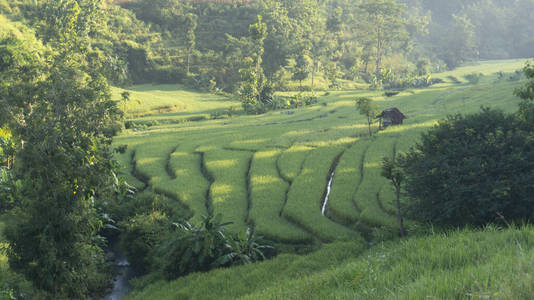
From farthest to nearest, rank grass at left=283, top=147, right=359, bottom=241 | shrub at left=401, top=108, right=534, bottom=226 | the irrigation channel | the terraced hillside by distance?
the terraced hillside < grass at left=283, top=147, right=359, bottom=241 < the irrigation channel < shrub at left=401, top=108, right=534, bottom=226

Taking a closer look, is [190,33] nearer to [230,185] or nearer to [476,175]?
[230,185]

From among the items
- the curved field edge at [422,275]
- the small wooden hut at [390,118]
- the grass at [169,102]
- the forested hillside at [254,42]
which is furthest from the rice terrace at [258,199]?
the forested hillside at [254,42]

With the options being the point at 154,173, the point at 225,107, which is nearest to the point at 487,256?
the point at 154,173

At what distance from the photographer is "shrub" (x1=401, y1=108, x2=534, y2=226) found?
11.4 metres

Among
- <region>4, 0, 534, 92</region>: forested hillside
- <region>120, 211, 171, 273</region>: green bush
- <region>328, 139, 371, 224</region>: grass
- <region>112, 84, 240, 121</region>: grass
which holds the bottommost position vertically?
<region>120, 211, 171, 273</region>: green bush

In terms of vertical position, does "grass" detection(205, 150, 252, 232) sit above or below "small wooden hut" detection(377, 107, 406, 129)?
below

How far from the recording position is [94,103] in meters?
13.4

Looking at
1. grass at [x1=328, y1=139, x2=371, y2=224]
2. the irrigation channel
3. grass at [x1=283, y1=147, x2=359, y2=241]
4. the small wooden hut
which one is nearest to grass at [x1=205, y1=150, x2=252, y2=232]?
grass at [x1=283, y1=147, x2=359, y2=241]

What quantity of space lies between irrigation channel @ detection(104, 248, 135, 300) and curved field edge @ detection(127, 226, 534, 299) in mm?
2964

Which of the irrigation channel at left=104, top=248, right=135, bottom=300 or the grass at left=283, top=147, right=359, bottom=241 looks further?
the grass at left=283, top=147, right=359, bottom=241

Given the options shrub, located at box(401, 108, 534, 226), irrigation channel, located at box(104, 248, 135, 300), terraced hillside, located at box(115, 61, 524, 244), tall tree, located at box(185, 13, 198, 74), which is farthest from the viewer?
tall tree, located at box(185, 13, 198, 74)

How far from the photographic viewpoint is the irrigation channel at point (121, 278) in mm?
13805

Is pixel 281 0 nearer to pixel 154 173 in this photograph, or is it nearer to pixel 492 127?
pixel 154 173

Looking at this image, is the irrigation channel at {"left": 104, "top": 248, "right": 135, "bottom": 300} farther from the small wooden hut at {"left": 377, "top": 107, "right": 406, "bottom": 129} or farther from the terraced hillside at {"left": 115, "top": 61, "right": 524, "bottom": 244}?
the small wooden hut at {"left": 377, "top": 107, "right": 406, "bottom": 129}
